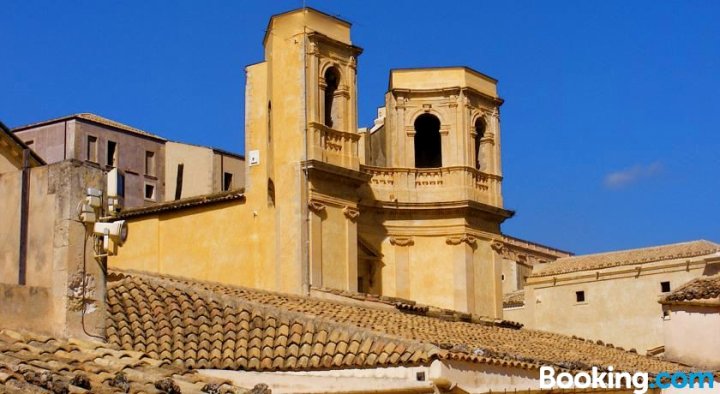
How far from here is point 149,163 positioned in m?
41.3

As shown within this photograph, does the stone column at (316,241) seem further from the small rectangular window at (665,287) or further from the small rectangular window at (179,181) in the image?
the small rectangular window at (665,287)

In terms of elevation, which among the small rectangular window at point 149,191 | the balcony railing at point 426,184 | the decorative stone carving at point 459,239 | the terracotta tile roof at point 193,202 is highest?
the small rectangular window at point 149,191

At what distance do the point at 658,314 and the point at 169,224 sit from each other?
18763mm

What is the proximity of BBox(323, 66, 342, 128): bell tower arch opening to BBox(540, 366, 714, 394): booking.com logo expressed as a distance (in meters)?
11.8

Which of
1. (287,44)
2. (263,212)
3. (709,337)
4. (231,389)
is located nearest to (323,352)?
(231,389)

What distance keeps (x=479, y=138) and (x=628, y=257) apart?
11.3 m

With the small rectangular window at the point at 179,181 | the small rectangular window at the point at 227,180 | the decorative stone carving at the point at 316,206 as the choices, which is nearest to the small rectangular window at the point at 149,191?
the small rectangular window at the point at 179,181

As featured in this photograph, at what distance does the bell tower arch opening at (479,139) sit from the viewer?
36594 millimetres

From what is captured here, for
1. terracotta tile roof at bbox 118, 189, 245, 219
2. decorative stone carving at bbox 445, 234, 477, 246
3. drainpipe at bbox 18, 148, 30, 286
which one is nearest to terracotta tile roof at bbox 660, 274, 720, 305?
decorative stone carving at bbox 445, 234, 477, 246

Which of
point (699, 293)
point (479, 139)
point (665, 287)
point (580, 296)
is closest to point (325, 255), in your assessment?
point (479, 139)

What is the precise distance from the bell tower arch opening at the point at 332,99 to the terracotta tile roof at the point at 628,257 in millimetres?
16046

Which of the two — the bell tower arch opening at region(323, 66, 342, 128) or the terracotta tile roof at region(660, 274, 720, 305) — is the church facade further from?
the terracotta tile roof at region(660, 274, 720, 305)

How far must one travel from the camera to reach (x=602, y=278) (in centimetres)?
4506

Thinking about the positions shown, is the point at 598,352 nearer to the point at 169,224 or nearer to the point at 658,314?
the point at 169,224
